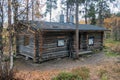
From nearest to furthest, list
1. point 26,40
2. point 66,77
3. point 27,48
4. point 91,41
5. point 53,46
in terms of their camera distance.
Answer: point 66,77 < point 53,46 < point 27,48 < point 26,40 < point 91,41

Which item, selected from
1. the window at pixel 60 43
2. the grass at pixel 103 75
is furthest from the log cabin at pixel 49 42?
the grass at pixel 103 75

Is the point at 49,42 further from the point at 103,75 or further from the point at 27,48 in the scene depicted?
the point at 103,75

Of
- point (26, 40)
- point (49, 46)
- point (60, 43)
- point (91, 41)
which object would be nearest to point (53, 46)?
point (49, 46)

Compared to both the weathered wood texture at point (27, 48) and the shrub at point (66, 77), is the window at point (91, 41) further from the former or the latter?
the shrub at point (66, 77)

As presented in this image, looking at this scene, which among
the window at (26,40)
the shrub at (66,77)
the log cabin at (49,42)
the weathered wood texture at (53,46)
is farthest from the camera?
the window at (26,40)

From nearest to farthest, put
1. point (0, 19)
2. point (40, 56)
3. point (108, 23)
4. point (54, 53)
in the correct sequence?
point (0, 19) → point (40, 56) → point (54, 53) → point (108, 23)

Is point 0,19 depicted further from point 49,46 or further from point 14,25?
point 49,46

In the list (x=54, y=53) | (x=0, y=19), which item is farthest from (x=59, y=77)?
(x=54, y=53)

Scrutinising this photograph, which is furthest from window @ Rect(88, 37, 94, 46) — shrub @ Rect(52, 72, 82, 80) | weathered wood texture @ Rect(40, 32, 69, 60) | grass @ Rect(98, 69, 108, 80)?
shrub @ Rect(52, 72, 82, 80)

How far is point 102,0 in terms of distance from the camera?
3334 centimetres

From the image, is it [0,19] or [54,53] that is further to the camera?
[54,53]

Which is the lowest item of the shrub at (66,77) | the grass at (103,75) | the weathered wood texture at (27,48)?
the grass at (103,75)

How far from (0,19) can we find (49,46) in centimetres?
718

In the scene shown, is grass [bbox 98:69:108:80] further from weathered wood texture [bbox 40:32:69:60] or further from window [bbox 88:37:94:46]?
window [bbox 88:37:94:46]
